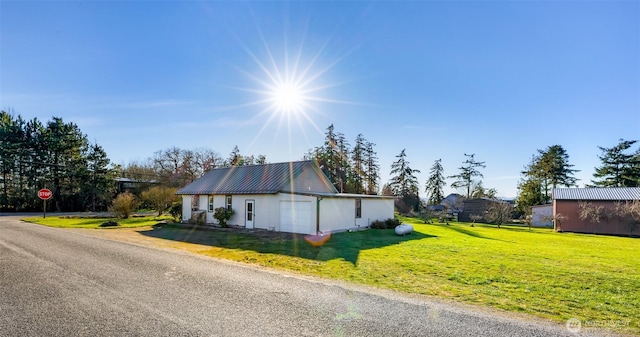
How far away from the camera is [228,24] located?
1327 cm

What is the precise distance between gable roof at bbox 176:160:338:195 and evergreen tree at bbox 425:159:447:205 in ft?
124

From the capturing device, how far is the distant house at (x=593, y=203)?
2456cm

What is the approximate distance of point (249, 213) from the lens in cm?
1895

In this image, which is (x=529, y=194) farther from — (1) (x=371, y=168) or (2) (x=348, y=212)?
(2) (x=348, y=212)

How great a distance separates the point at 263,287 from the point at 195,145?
48156mm

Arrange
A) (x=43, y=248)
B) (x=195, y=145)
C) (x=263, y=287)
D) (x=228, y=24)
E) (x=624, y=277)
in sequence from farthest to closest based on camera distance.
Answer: (x=195, y=145)
(x=228, y=24)
(x=43, y=248)
(x=624, y=277)
(x=263, y=287)

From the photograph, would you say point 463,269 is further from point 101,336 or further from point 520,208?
point 520,208

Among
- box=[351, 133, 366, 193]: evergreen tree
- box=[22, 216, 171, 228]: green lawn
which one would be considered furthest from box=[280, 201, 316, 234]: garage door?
box=[351, 133, 366, 193]: evergreen tree

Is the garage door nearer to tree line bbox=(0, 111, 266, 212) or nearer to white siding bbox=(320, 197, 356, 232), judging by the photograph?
white siding bbox=(320, 197, 356, 232)

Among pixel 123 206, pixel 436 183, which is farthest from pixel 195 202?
pixel 436 183

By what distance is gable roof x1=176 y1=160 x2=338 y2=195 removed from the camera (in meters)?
18.5

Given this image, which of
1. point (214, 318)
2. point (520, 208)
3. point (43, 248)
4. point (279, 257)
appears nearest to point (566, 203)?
point (520, 208)

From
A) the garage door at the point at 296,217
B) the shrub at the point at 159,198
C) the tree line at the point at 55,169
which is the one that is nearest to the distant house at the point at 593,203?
the garage door at the point at 296,217

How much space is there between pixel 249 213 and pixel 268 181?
2.26 meters
